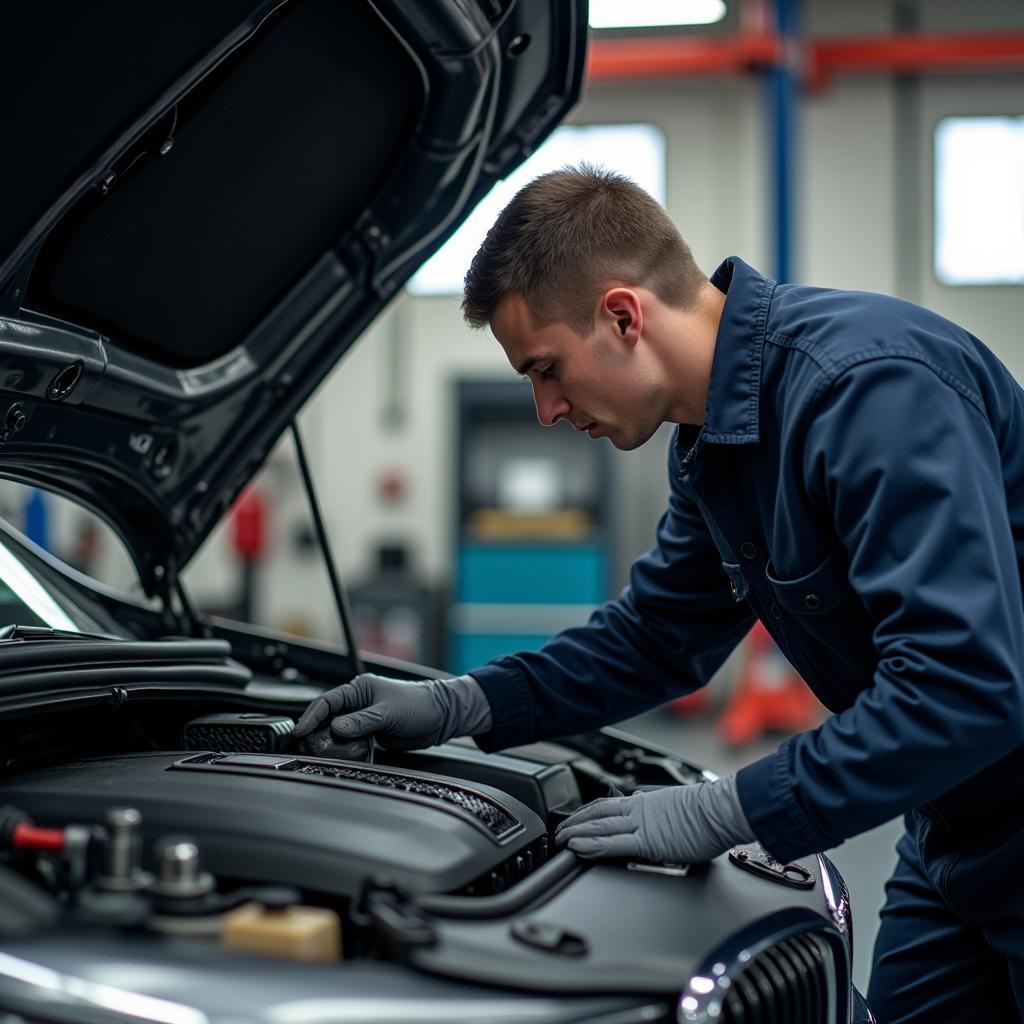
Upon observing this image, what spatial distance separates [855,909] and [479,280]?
233 cm

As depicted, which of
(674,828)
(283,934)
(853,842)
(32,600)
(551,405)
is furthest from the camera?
(853,842)

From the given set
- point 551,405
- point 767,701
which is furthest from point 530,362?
point 767,701

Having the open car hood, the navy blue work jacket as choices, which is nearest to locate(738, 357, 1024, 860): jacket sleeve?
the navy blue work jacket

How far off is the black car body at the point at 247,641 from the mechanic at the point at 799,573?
9 cm

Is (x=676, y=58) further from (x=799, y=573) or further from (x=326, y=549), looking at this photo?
(x=799, y=573)

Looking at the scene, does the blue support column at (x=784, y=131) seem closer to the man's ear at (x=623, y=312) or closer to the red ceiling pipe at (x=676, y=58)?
the red ceiling pipe at (x=676, y=58)

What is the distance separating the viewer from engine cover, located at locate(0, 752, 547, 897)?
1034 millimetres

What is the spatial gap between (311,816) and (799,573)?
54 centimetres

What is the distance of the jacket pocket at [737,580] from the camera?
4.55 ft

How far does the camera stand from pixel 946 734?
100cm

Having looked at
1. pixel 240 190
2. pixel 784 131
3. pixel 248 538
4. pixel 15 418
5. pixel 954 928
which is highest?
pixel 784 131

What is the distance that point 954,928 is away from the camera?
1.44 metres

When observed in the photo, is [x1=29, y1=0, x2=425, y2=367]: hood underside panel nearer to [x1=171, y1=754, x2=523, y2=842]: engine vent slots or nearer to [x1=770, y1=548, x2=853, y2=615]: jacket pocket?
[x1=171, y1=754, x2=523, y2=842]: engine vent slots

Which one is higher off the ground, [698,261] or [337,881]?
[698,261]
